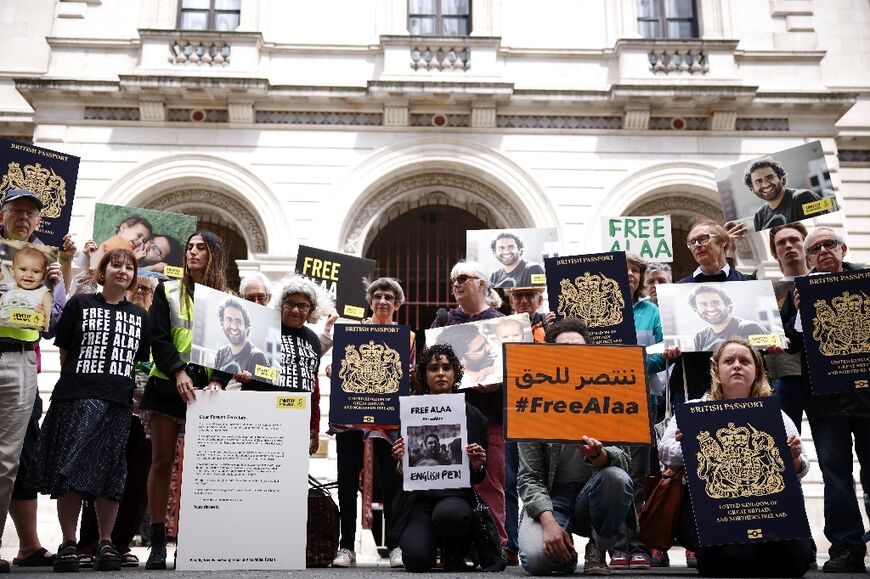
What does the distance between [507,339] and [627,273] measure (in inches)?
41.6

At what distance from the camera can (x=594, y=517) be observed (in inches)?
189

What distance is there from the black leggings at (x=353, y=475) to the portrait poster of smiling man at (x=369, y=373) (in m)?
0.22

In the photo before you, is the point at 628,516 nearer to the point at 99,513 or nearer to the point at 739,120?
the point at 99,513

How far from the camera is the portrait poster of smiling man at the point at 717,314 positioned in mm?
5938

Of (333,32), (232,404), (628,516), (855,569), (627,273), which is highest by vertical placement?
(333,32)

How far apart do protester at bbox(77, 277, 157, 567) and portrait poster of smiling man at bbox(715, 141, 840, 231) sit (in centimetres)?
539

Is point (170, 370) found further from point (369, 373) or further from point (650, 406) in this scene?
point (650, 406)

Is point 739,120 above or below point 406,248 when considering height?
above

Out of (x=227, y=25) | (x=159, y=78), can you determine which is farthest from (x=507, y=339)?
(x=227, y=25)

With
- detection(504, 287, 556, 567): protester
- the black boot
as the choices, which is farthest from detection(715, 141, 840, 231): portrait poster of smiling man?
the black boot

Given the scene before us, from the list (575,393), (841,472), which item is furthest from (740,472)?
(841,472)

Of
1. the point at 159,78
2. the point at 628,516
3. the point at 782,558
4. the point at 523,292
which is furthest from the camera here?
the point at 159,78

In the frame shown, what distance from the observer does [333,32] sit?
13055 mm

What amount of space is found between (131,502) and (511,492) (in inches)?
114
